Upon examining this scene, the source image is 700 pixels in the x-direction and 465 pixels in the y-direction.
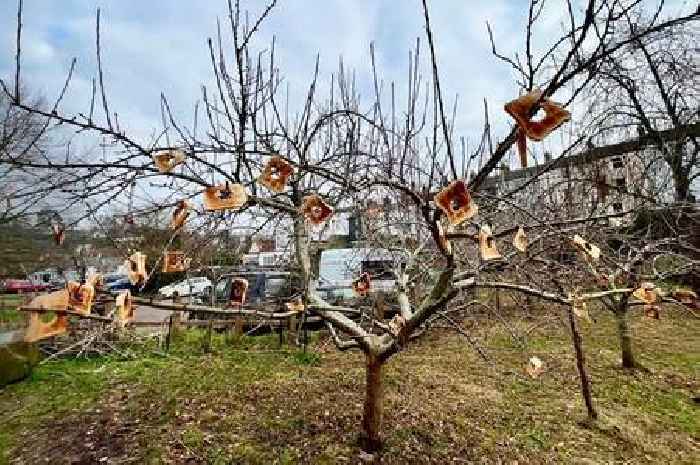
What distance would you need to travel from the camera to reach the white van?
18.3 ft

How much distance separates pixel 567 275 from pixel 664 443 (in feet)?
6.40

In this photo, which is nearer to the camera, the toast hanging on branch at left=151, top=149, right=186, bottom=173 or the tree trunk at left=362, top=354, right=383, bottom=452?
the toast hanging on branch at left=151, top=149, right=186, bottom=173

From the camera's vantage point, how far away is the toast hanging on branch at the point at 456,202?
1844 millimetres

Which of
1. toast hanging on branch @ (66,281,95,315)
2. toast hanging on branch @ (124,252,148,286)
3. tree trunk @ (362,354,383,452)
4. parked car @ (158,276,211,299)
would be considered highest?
toast hanging on branch @ (124,252,148,286)

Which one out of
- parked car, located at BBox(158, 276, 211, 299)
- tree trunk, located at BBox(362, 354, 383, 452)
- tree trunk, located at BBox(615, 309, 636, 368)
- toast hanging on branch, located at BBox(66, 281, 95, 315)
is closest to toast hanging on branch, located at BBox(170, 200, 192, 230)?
toast hanging on branch, located at BBox(66, 281, 95, 315)

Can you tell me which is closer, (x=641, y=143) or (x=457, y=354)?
(x=457, y=354)

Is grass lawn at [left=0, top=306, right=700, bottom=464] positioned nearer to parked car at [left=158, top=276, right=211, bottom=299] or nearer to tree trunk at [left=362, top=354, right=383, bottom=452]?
tree trunk at [left=362, top=354, right=383, bottom=452]

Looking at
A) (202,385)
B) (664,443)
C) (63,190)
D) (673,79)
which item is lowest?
(664,443)

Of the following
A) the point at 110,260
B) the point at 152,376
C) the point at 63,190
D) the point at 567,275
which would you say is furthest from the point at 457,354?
the point at 63,190

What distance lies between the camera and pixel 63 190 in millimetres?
2527

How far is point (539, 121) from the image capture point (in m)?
1.47

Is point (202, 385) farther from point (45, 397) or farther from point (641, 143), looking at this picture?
point (641, 143)

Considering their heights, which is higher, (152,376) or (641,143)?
(641,143)

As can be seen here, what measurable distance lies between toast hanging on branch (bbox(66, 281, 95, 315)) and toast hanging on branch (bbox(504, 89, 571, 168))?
1728mm
